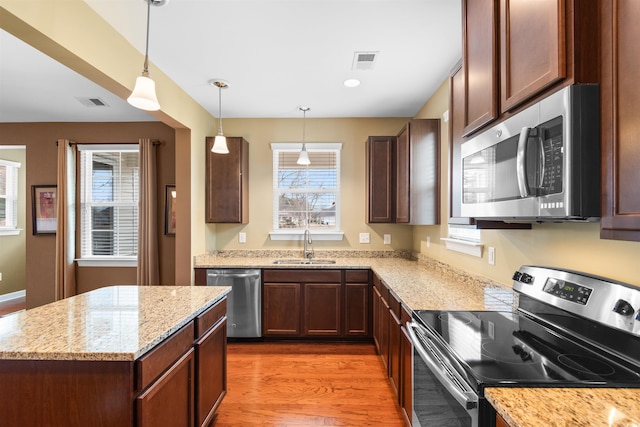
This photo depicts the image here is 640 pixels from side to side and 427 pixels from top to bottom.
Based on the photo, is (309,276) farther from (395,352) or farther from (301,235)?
(395,352)

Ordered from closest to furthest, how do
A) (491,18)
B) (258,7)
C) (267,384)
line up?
(491,18), (258,7), (267,384)

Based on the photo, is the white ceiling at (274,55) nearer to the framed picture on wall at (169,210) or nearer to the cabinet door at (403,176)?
the cabinet door at (403,176)

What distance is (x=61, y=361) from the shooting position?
3.87 ft

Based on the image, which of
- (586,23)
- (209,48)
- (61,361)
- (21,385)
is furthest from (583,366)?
(209,48)

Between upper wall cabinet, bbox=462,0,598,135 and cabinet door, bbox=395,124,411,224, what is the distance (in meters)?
1.41

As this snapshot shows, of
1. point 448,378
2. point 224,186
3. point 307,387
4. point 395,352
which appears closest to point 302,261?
point 224,186

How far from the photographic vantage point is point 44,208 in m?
4.19

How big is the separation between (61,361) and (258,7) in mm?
2062

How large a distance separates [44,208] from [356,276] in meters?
4.21

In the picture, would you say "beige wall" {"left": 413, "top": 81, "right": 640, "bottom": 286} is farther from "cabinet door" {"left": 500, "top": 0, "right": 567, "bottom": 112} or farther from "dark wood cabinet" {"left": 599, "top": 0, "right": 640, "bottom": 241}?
"cabinet door" {"left": 500, "top": 0, "right": 567, "bottom": 112}

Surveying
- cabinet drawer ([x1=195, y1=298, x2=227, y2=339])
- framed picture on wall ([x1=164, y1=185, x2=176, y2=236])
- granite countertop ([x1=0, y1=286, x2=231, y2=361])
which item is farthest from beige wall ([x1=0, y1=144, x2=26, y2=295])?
cabinet drawer ([x1=195, y1=298, x2=227, y2=339])

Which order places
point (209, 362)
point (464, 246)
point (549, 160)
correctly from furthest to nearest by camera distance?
point (464, 246)
point (209, 362)
point (549, 160)

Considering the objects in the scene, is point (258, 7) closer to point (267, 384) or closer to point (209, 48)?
point (209, 48)

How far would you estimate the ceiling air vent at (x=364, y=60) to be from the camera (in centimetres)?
245
